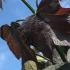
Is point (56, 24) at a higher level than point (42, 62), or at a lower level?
higher

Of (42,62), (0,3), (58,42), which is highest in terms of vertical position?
(0,3)

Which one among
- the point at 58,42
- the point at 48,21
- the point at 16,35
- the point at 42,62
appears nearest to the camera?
the point at 58,42

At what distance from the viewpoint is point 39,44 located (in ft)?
5.88

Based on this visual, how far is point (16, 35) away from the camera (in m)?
1.89

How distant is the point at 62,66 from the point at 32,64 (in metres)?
0.13

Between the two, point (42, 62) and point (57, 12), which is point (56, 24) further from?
point (42, 62)

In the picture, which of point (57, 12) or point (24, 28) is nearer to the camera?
point (57, 12)

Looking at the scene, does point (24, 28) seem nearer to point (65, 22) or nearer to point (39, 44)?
point (39, 44)

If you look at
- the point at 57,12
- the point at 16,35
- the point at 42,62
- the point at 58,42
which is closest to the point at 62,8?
the point at 57,12

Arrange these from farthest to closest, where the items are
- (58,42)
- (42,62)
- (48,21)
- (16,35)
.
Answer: (42,62), (16,35), (48,21), (58,42)

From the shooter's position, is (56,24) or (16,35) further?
(16,35)

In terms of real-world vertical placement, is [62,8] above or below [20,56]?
above

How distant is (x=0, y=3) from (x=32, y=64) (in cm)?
39

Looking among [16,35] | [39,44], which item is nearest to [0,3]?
[16,35]
